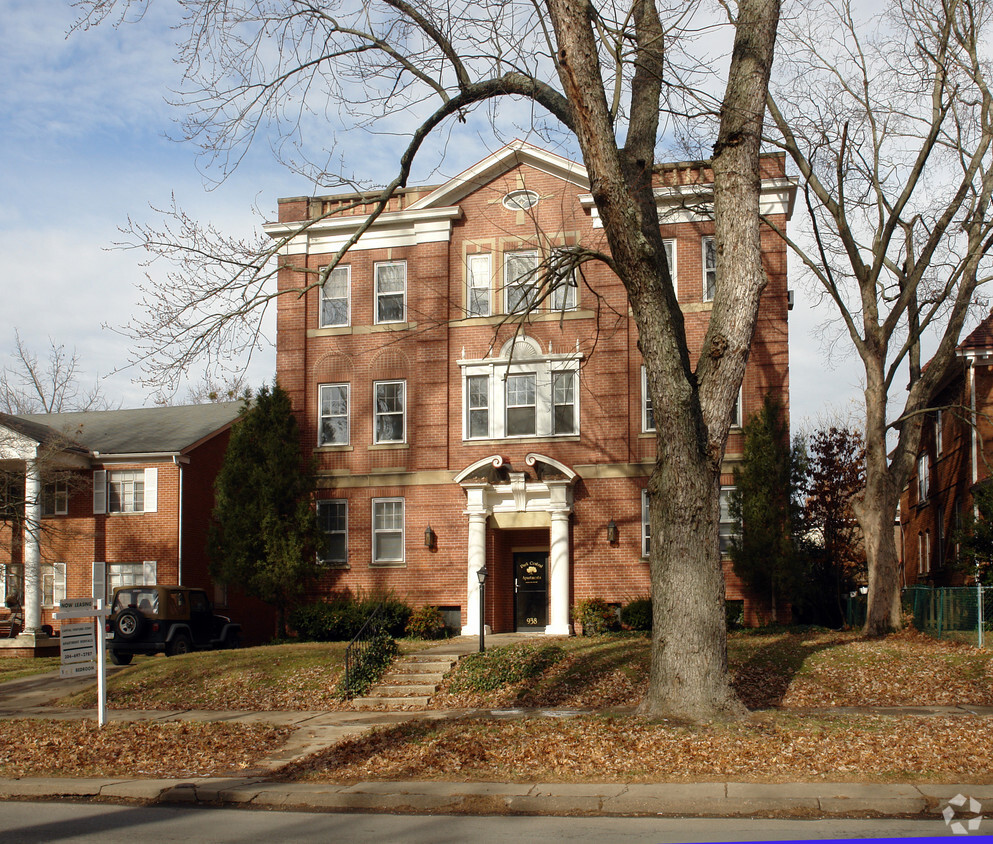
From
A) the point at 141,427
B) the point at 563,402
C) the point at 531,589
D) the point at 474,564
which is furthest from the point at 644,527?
the point at 141,427

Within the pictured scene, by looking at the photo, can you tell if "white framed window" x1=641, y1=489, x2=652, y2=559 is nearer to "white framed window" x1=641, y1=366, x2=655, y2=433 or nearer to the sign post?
"white framed window" x1=641, y1=366, x2=655, y2=433

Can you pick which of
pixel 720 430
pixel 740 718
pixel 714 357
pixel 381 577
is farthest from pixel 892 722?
pixel 381 577

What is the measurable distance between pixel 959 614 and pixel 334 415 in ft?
50.0

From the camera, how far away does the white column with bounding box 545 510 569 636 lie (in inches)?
891

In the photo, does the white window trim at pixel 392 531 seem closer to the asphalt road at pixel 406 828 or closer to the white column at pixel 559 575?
the white column at pixel 559 575

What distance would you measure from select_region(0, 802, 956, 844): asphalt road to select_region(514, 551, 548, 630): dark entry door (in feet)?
51.0

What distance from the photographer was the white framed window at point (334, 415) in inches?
994

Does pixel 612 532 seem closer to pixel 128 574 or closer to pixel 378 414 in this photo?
pixel 378 414

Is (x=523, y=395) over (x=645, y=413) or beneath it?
over

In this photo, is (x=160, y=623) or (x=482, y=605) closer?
(x=482, y=605)

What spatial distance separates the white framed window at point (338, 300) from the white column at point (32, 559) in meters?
8.63

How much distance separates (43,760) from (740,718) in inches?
315

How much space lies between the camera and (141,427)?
3123 cm

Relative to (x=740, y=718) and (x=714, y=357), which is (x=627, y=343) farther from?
(x=740, y=718)
